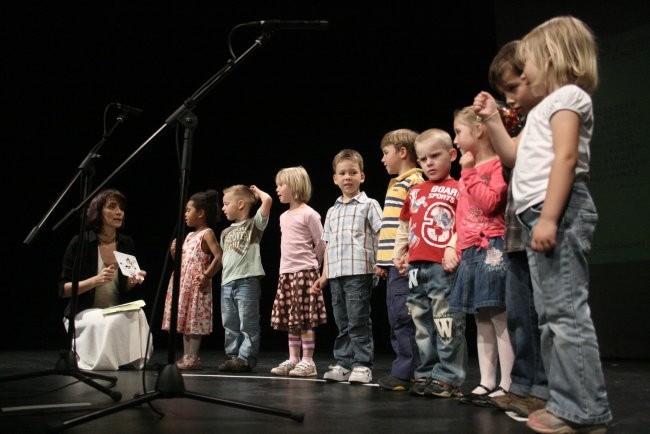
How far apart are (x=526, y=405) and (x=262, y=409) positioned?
30.6 inches

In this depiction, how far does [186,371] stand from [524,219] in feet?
8.57

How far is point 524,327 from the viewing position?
76.9 inches

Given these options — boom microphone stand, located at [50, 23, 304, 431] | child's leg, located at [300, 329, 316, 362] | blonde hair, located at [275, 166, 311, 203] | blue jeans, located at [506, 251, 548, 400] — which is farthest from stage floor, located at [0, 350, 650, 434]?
blonde hair, located at [275, 166, 311, 203]

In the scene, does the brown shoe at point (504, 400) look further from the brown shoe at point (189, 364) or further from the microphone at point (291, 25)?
the brown shoe at point (189, 364)

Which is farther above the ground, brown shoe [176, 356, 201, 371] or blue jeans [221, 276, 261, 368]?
blue jeans [221, 276, 261, 368]

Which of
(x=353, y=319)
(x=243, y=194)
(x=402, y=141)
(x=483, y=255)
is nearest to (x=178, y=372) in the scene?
(x=483, y=255)

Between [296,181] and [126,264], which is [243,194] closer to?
[296,181]

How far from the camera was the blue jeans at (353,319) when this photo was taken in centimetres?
313

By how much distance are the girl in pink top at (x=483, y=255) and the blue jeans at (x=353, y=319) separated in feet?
2.60

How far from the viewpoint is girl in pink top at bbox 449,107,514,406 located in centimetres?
227

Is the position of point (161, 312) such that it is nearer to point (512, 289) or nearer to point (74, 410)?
point (74, 410)

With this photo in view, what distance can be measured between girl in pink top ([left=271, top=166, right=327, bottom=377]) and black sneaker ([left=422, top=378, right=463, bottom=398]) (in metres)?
1.09

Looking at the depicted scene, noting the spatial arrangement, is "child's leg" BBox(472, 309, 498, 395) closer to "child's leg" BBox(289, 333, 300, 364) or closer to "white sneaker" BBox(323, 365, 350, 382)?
"white sneaker" BBox(323, 365, 350, 382)

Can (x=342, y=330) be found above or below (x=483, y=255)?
below
